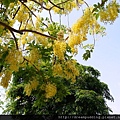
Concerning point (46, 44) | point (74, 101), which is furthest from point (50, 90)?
point (74, 101)

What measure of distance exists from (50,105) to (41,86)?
11.7 m

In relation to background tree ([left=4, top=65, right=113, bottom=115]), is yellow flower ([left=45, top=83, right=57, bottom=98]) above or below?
below

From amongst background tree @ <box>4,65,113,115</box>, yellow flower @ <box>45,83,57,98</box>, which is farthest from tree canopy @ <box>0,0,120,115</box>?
background tree @ <box>4,65,113,115</box>

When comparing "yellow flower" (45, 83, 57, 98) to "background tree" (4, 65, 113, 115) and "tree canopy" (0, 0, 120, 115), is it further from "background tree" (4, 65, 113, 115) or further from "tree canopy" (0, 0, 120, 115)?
"background tree" (4, 65, 113, 115)

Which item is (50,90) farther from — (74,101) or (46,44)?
(74,101)

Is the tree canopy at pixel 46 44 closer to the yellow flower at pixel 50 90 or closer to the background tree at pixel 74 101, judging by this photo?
the yellow flower at pixel 50 90

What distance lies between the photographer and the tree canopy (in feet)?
10.7

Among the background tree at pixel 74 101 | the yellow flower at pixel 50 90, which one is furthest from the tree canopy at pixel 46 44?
the background tree at pixel 74 101

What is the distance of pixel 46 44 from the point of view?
3834 mm

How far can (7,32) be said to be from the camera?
3.81 m

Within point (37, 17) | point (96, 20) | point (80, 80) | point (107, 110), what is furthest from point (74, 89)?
point (96, 20)

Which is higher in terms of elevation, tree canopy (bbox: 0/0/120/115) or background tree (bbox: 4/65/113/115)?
background tree (bbox: 4/65/113/115)

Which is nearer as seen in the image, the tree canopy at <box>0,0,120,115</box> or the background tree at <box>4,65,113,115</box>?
the tree canopy at <box>0,0,120,115</box>

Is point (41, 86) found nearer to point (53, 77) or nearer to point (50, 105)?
point (53, 77)
